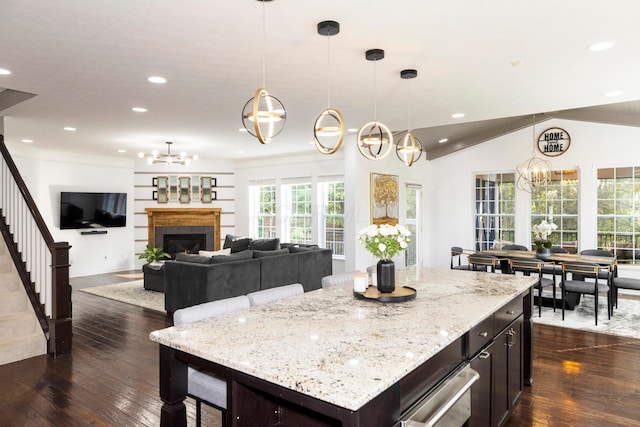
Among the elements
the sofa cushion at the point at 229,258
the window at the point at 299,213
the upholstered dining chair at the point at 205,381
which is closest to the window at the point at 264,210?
the window at the point at 299,213

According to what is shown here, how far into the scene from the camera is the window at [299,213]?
9352mm

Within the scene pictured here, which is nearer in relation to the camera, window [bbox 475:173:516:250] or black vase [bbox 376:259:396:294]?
black vase [bbox 376:259:396:294]

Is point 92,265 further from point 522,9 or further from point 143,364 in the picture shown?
point 522,9

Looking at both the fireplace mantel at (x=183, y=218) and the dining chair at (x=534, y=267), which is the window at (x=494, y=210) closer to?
the dining chair at (x=534, y=267)

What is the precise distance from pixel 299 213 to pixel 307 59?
20.2 ft

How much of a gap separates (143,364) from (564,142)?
8.34 meters

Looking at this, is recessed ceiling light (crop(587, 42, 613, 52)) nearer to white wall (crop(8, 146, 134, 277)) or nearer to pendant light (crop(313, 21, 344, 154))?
pendant light (crop(313, 21, 344, 154))

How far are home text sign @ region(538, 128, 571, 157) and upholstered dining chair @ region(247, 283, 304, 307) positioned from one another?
7.38m

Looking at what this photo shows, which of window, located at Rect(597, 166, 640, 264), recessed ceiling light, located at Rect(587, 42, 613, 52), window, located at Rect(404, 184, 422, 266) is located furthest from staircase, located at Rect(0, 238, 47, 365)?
window, located at Rect(597, 166, 640, 264)

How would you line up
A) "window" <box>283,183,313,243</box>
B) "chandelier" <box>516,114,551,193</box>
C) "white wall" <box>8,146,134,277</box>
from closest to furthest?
Answer: "chandelier" <box>516,114,551,193</box>
"white wall" <box>8,146,134,277</box>
"window" <box>283,183,313,243</box>

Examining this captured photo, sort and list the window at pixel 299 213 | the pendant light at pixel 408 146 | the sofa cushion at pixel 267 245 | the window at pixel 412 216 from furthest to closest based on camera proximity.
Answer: the window at pixel 299 213 → the window at pixel 412 216 → the sofa cushion at pixel 267 245 → the pendant light at pixel 408 146

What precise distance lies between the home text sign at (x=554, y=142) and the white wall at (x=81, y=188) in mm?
9611

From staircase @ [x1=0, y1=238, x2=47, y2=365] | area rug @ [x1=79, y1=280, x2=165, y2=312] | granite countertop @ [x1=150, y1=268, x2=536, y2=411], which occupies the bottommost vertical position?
area rug @ [x1=79, y1=280, x2=165, y2=312]

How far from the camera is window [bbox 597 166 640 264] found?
7.46 m
